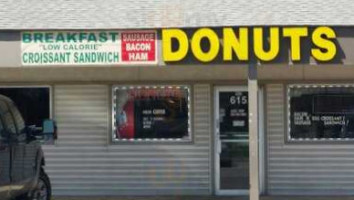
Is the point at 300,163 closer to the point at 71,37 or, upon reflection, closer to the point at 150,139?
the point at 150,139

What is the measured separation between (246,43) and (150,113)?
3.97 m

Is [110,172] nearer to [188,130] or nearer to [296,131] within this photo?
[188,130]

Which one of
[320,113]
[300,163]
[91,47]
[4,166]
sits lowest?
[300,163]

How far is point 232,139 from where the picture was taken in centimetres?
1352

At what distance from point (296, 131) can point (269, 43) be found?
148 inches

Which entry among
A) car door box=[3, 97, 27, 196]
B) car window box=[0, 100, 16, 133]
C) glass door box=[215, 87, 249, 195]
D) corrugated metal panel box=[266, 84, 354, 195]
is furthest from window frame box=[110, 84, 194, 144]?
car window box=[0, 100, 16, 133]

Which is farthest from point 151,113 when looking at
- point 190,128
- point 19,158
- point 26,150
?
point 19,158

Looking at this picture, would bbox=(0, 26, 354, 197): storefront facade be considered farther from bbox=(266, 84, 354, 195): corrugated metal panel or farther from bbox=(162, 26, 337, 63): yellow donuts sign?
bbox=(162, 26, 337, 63): yellow donuts sign

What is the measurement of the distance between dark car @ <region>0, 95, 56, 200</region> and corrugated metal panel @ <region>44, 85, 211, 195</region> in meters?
2.38

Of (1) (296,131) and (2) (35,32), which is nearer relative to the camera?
(2) (35,32)

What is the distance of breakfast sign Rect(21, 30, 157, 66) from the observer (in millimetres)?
10352

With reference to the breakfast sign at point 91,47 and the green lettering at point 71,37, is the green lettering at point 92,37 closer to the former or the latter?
the breakfast sign at point 91,47

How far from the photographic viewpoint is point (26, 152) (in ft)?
33.3

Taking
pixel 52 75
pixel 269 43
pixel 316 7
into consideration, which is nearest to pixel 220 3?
pixel 316 7
